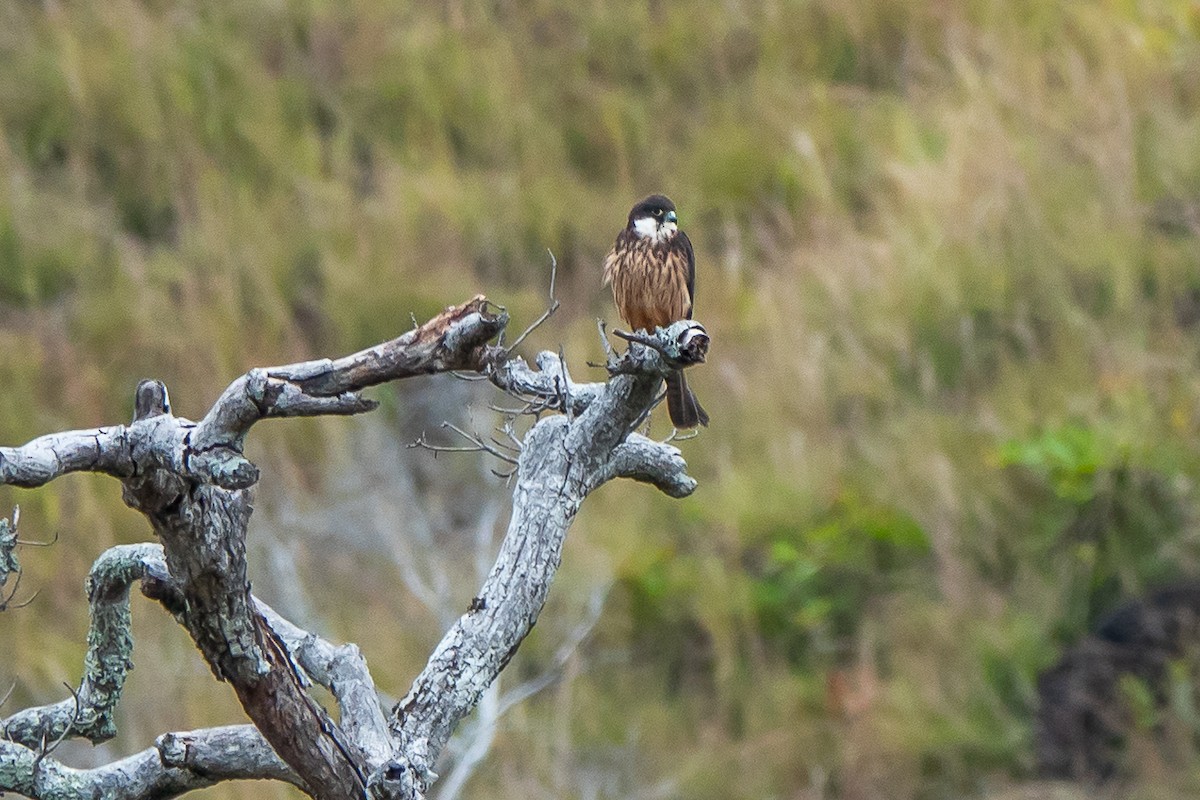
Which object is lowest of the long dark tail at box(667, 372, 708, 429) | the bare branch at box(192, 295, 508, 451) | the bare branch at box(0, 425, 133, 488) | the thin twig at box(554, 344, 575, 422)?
the bare branch at box(0, 425, 133, 488)

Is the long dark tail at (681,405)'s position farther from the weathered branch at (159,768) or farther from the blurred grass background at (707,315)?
the blurred grass background at (707,315)

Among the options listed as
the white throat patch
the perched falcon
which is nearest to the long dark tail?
the perched falcon

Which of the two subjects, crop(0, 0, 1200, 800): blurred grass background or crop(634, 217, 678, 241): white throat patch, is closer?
crop(634, 217, 678, 241): white throat patch

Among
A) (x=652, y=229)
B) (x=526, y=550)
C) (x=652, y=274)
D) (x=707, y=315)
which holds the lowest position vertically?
(x=526, y=550)

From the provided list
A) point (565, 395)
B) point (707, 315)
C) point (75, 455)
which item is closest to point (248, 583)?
point (75, 455)

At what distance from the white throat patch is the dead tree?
142 centimetres

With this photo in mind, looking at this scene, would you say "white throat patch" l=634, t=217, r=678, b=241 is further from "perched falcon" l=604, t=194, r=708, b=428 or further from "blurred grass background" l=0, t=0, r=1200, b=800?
"blurred grass background" l=0, t=0, r=1200, b=800

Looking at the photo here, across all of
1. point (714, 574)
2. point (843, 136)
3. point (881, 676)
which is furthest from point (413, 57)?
point (881, 676)

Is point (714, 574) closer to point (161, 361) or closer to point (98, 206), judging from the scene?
point (161, 361)

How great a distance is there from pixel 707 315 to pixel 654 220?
128 inches

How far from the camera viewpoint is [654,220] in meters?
4.27

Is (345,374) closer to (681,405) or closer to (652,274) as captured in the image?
(681,405)

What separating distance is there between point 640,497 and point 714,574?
0.59 meters

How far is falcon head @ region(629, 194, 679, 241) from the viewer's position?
4223 mm
